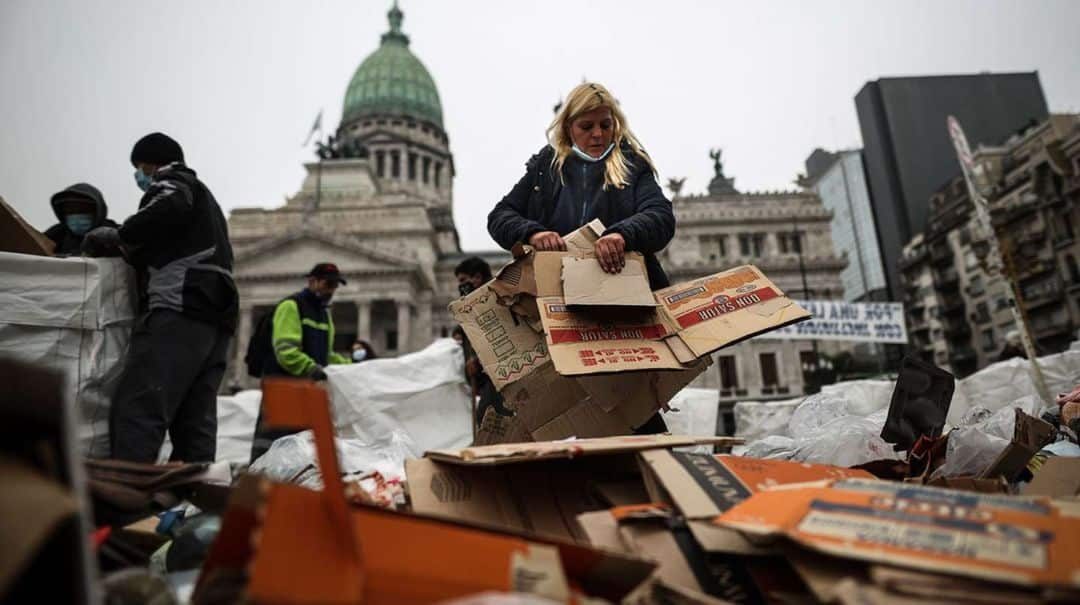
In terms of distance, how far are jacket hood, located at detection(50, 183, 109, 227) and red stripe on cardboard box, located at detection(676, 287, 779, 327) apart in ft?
12.0

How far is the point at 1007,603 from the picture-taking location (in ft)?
3.13

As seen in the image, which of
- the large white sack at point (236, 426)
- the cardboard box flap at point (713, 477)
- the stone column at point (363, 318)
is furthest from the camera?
the stone column at point (363, 318)

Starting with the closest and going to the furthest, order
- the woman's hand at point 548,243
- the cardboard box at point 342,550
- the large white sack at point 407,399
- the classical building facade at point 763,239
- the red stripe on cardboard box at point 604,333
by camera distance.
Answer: the cardboard box at point 342,550 < the red stripe on cardboard box at point 604,333 < the woman's hand at point 548,243 < the large white sack at point 407,399 < the classical building facade at point 763,239

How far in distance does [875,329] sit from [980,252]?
5866mm

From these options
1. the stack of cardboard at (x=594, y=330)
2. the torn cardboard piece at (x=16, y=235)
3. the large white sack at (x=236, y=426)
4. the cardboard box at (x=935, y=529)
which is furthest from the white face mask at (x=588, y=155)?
the large white sack at (x=236, y=426)

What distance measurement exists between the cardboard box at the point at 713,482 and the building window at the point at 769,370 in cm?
3532

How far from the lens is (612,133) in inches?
115

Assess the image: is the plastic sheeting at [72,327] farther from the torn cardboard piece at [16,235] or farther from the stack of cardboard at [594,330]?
the stack of cardboard at [594,330]

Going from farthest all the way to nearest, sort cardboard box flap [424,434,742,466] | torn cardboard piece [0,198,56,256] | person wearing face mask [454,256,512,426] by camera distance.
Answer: person wearing face mask [454,256,512,426] → torn cardboard piece [0,198,56,256] → cardboard box flap [424,434,742,466]

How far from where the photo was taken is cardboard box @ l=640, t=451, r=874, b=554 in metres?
1.40

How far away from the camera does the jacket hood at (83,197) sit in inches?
140

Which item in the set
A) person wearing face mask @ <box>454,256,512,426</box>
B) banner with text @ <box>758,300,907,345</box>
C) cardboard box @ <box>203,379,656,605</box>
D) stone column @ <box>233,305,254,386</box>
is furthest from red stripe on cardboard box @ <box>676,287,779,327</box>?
stone column @ <box>233,305,254,386</box>

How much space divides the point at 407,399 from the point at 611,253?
376cm

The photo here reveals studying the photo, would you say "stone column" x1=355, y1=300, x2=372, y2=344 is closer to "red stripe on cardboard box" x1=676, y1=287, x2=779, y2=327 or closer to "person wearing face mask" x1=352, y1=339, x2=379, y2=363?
"person wearing face mask" x1=352, y1=339, x2=379, y2=363
